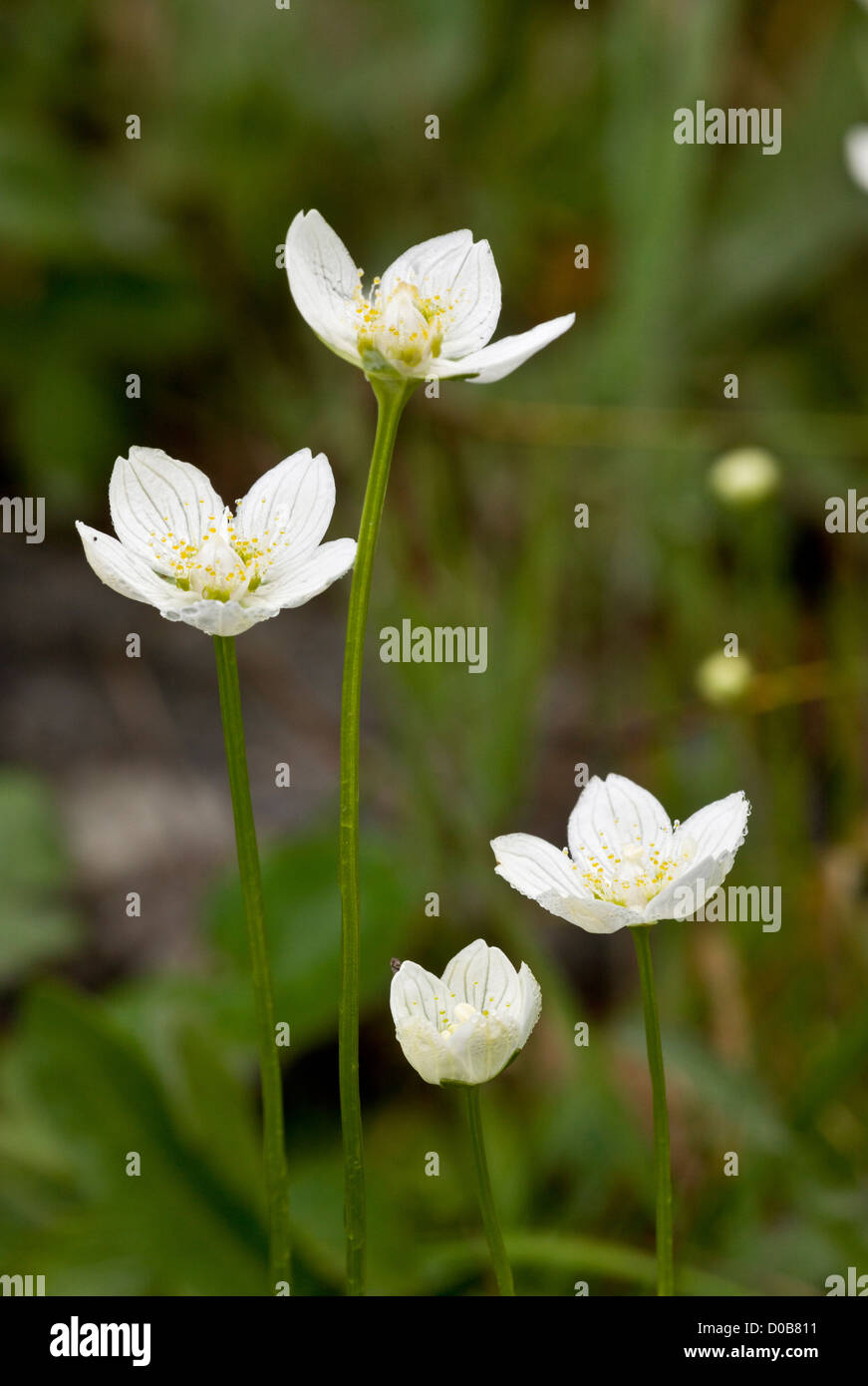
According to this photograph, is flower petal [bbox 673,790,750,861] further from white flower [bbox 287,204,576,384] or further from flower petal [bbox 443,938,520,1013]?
white flower [bbox 287,204,576,384]

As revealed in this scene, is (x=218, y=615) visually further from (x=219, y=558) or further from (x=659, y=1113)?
(x=659, y=1113)

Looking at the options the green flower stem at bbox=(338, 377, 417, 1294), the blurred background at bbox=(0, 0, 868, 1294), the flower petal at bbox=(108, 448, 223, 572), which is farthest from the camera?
the blurred background at bbox=(0, 0, 868, 1294)

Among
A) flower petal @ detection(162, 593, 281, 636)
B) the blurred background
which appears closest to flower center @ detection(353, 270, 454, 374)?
flower petal @ detection(162, 593, 281, 636)

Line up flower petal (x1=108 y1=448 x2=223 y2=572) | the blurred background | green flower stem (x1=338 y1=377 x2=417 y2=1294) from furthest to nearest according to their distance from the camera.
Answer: the blurred background
flower petal (x1=108 y1=448 x2=223 y2=572)
green flower stem (x1=338 y1=377 x2=417 y2=1294)

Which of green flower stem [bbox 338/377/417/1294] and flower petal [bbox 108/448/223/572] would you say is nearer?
green flower stem [bbox 338/377/417/1294]

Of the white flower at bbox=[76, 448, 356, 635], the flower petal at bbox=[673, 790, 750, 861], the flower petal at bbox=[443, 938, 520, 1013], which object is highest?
the white flower at bbox=[76, 448, 356, 635]

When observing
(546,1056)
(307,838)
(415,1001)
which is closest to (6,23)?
(307,838)
